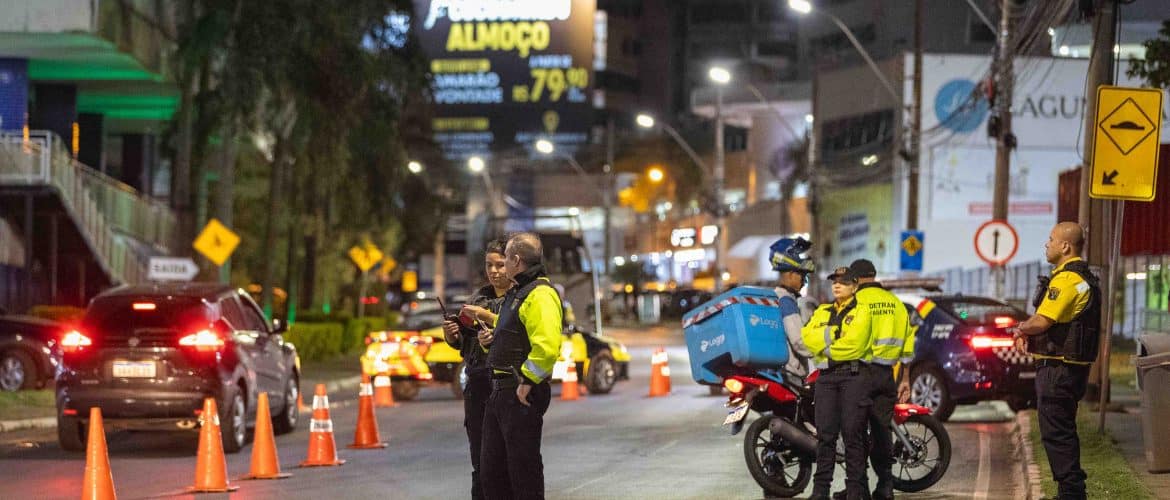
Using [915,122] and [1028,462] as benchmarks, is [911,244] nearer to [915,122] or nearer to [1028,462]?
[915,122]

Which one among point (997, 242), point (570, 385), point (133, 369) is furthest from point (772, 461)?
point (997, 242)

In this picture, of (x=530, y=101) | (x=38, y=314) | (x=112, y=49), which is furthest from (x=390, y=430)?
(x=530, y=101)

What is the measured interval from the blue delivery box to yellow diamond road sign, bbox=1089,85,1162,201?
3.50m

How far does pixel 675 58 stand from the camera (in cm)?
12125

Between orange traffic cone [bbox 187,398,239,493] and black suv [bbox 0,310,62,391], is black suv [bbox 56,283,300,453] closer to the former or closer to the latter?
orange traffic cone [bbox 187,398,239,493]

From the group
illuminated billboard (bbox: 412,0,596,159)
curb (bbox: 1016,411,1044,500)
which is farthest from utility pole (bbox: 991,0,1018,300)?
illuminated billboard (bbox: 412,0,596,159)

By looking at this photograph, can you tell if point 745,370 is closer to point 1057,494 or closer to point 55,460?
point 1057,494

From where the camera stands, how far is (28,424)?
20.6 m

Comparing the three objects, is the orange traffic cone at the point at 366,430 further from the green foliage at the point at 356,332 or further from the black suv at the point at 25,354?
the green foliage at the point at 356,332

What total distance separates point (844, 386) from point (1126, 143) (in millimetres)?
4248

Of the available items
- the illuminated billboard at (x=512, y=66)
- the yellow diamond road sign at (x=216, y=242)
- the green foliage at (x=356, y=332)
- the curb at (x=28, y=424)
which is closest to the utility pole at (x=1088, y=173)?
the curb at (x=28, y=424)

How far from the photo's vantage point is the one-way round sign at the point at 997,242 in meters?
28.0

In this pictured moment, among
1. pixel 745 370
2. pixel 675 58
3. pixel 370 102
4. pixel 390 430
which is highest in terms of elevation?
pixel 675 58

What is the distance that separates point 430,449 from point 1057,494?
7.42m
